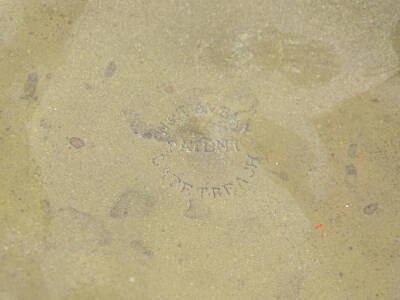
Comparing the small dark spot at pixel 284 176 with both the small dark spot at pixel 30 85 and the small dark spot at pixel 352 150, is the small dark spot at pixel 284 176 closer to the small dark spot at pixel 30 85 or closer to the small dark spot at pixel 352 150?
the small dark spot at pixel 352 150

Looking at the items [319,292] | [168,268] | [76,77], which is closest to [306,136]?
[319,292]

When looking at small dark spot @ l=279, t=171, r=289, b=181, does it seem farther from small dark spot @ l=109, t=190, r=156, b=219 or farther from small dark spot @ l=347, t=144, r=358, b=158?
small dark spot @ l=109, t=190, r=156, b=219

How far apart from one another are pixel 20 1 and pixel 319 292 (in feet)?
8.82

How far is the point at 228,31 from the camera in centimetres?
250

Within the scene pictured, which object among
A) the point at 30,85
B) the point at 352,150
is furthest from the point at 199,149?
the point at 30,85

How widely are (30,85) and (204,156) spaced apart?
1.20 m

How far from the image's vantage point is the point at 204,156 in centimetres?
256

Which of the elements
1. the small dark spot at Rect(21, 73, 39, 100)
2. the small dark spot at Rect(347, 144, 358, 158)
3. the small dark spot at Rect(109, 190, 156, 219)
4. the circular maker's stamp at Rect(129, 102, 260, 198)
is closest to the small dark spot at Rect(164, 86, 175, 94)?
the circular maker's stamp at Rect(129, 102, 260, 198)

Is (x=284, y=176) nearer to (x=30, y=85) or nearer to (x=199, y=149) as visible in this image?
(x=199, y=149)

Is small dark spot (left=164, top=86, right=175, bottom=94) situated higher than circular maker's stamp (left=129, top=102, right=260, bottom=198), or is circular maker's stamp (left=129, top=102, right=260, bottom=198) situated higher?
small dark spot (left=164, top=86, right=175, bottom=94)

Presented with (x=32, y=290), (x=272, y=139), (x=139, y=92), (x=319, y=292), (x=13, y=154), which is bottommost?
(x=32, y=290)

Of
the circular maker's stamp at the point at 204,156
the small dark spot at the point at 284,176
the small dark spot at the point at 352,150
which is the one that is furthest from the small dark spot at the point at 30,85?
the small dark spot at the point at 352,150

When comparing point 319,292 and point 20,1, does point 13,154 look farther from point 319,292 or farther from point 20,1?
point 319,292

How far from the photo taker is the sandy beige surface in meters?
2.49
